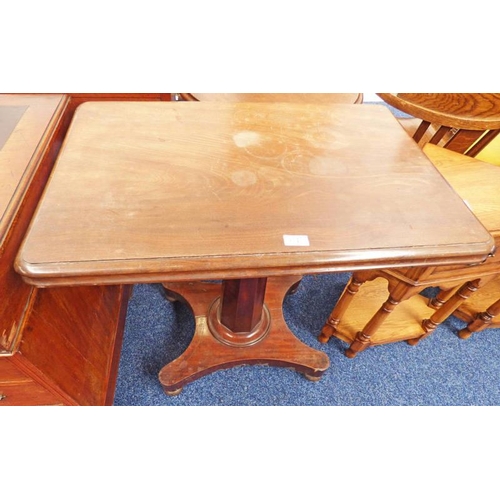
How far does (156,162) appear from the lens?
65 centimetres

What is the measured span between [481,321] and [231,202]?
1.16m

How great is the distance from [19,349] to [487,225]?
100cm

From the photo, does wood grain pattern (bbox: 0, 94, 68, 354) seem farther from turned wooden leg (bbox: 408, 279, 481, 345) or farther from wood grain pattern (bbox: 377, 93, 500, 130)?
turned wooden leg (bbox: 408, 279, 481, 345)

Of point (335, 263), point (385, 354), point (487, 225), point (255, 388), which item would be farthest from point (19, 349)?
point (385, 354)

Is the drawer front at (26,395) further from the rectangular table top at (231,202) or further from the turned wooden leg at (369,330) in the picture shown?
the turned wooden leg at (369,330)

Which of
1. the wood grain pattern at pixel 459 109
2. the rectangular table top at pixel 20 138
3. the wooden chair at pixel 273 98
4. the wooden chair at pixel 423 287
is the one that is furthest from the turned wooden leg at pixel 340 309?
the rectangular table top at pixel 20 138

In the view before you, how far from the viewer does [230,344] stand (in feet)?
3.62

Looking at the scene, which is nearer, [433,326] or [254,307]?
[254,307]

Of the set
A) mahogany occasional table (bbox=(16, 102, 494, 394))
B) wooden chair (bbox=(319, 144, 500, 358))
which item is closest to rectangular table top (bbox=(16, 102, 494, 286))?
mahogany occasional table (bbox=(16, 102, 494, 394))

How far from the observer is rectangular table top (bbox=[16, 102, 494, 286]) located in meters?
0.50

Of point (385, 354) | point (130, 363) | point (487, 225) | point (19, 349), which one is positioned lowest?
point (130, 363)

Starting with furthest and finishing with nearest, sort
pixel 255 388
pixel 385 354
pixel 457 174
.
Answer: pixel 385 354 < pixel 255 388 < pixel 457 174

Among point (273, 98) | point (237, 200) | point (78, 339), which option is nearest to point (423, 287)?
point (237, 200)

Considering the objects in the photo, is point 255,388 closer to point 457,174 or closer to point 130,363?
point 130,363
